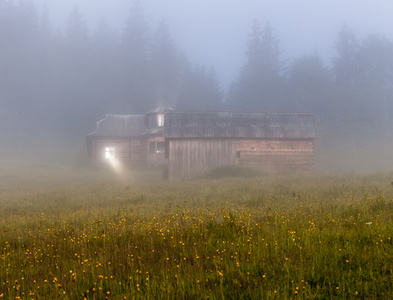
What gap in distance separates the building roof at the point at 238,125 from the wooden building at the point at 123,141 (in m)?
13.0

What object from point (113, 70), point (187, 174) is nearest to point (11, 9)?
point (113, 70)

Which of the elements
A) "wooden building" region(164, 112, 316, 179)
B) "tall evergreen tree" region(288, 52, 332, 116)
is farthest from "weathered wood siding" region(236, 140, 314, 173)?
"tall evergreen tree" region(288, 52, 332, 116)

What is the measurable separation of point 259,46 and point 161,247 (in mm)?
73203

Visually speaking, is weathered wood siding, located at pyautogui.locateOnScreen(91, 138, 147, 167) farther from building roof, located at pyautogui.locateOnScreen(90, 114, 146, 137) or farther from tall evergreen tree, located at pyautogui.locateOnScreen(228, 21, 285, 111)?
tall evergreen tree, located at pyautogui.locateOnScreen(228, 21, 285, 111)

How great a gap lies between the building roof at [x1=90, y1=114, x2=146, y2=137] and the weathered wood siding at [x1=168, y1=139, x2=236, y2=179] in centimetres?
1681

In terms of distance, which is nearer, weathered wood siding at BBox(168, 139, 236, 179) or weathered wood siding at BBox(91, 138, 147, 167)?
weathered wood siding at BBox(168, 139, 236, 179)

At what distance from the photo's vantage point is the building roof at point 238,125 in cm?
2836

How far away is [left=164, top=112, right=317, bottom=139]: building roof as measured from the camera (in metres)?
28.4

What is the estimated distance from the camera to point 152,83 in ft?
241

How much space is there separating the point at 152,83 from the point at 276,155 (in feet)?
166

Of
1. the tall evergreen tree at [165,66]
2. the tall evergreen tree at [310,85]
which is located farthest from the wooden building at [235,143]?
the tall evergreen tree at [165,66]

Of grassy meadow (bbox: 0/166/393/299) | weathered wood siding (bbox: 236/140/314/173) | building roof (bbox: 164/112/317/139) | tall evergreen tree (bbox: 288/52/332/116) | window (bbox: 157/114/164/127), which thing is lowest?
grassy meadow (bbox: 0/166/393/299)

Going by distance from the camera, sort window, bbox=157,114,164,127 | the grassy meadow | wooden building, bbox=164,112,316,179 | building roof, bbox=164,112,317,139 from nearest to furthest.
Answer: the grassy meadow < wooden building, bbox=164,112,316,179 < building roof, bbox=164,112,317,139 < window, bbox=157,114,164,127

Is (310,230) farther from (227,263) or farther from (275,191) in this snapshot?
(275,191)
